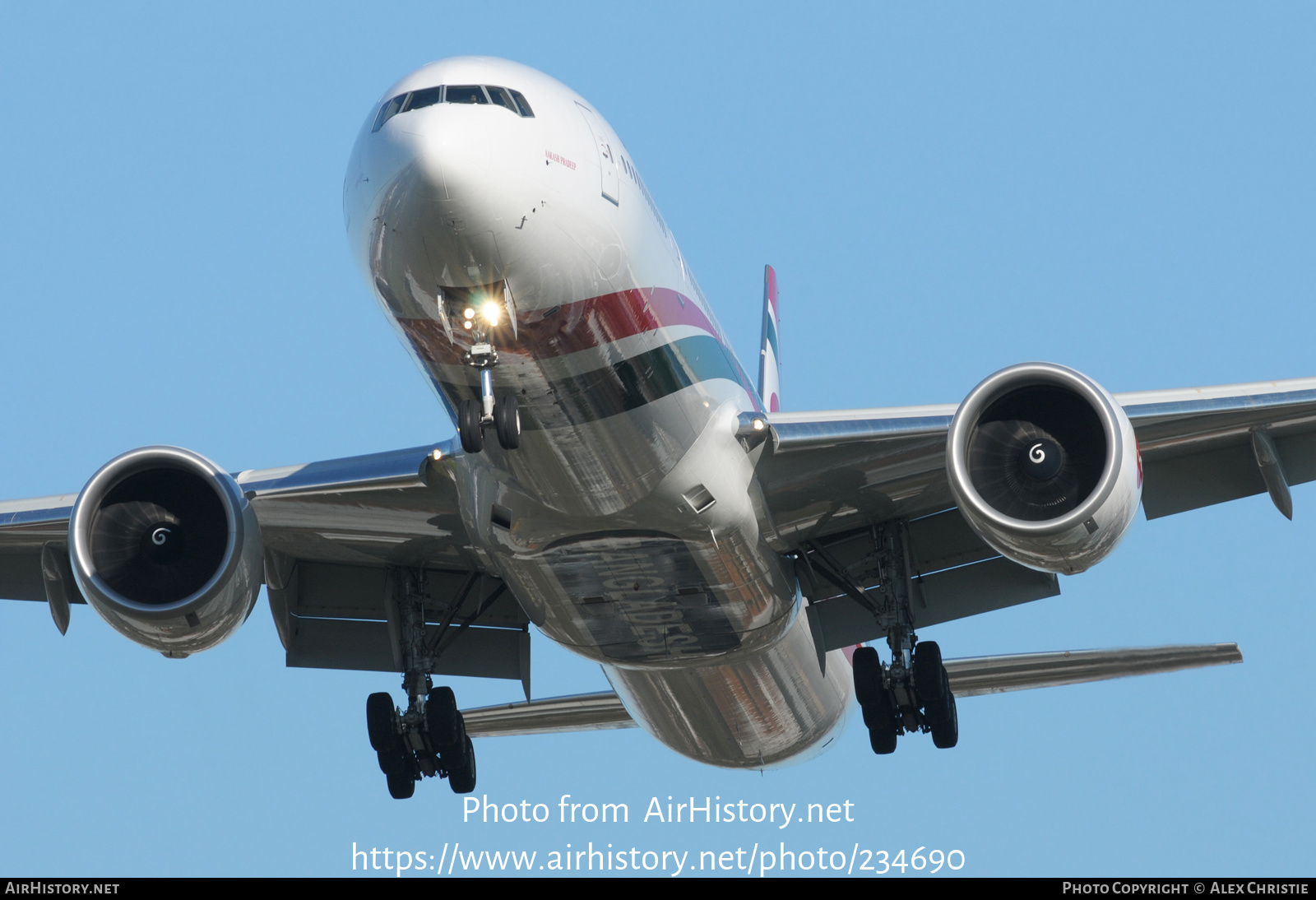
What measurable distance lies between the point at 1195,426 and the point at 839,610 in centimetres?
461

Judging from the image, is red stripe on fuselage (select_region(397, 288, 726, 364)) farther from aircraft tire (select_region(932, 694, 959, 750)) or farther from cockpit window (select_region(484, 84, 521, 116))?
aircraft tire (select_region(932, 694, 959, 750))

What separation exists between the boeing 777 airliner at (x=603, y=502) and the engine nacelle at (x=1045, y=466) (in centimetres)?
3

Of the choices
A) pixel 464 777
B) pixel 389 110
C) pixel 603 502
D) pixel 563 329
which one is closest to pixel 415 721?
pixel 464 777

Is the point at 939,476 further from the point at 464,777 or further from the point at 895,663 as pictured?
the point at 464,777

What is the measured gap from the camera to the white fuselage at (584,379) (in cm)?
1255

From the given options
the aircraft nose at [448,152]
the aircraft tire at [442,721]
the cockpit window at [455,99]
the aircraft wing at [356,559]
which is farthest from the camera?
the aircraft tire at [442,721]

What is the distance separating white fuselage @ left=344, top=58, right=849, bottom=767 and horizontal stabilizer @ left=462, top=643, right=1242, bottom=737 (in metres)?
2.29

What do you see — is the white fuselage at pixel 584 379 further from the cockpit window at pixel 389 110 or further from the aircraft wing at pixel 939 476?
the aircraft wing at pixel 939 476

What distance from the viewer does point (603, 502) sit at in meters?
15.0

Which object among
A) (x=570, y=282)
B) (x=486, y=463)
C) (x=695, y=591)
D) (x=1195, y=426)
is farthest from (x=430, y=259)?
(x=1195, y=426)

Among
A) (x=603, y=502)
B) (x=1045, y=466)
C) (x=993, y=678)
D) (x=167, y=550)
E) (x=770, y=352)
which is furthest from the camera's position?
(x=770, y=352)

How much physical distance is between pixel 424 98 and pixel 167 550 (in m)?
5.80

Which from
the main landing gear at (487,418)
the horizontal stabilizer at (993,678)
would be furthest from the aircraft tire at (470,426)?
the horizontal stabilizer at (993,678)
